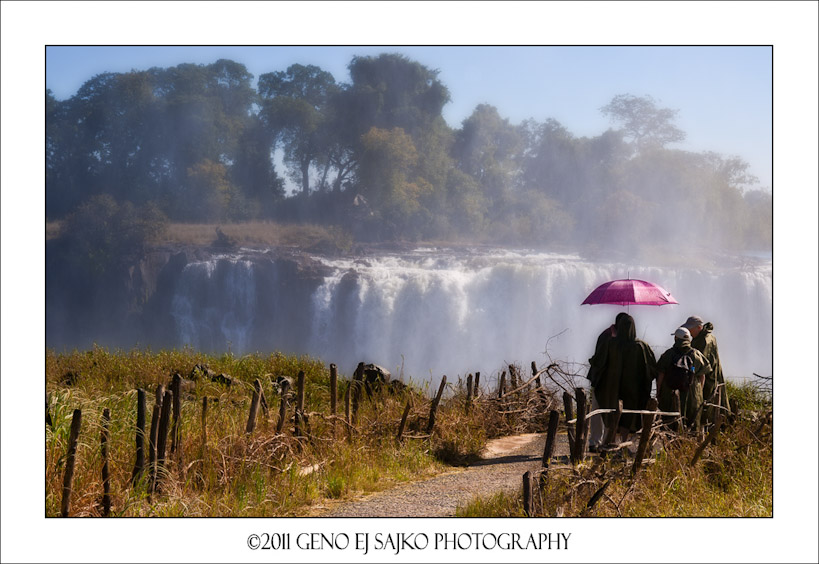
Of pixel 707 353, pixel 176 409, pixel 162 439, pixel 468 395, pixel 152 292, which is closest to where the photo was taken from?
pixel 162 439

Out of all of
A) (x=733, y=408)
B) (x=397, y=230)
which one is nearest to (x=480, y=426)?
(x=733, y=408)

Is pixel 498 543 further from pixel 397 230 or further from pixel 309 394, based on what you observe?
pixel 397 230

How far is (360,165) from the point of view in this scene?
2575 cm

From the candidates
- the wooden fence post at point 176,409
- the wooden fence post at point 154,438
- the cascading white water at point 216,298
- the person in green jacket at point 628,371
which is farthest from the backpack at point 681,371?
the cascading white water at point 216,298

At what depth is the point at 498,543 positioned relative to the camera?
555 cm

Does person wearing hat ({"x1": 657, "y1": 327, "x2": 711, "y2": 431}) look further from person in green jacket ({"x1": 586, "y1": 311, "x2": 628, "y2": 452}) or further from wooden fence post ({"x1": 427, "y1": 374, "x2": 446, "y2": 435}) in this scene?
wooden fence post ({"x1": 427, "y1": 374, "x2": 446, "y2": 435})

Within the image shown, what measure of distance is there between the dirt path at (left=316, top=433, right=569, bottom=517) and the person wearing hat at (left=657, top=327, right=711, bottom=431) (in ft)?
4.43

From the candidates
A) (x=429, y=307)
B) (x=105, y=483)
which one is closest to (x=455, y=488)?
(x=105, y=483)

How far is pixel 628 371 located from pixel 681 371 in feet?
1.72

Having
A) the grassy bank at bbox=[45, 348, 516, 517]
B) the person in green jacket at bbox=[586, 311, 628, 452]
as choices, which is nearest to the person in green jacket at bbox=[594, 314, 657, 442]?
the person in green jacket at bbox=[586, 311, 628, 452]

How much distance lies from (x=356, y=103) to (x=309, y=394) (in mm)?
16411

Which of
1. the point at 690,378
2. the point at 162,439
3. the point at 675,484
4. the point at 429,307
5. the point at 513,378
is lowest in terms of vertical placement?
the point at 675,484

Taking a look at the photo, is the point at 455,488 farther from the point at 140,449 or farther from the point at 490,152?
the point at 490,152

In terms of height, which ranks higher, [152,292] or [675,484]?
[152,292]
